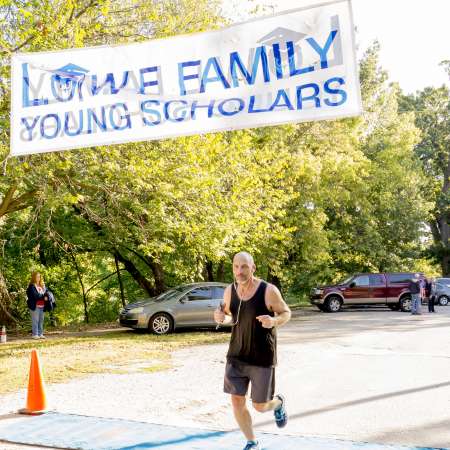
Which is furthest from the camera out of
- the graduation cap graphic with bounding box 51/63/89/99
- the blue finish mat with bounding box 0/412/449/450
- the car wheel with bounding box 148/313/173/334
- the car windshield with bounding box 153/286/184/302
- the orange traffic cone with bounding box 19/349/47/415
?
the car windshield with bounding box 153/286/184/302

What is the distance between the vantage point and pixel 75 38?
11.8 metres

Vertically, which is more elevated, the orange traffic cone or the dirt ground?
the orange traffic cone

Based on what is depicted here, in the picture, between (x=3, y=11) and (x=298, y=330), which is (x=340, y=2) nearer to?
(x=3, y=11)

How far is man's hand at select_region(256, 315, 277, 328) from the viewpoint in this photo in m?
5.29

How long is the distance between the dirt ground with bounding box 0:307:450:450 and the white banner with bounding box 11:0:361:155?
3290 millimetres

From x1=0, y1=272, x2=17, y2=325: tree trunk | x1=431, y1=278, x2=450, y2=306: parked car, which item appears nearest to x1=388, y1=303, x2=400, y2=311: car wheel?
x1=431, y1=278, x2=450, y2=306: parked car

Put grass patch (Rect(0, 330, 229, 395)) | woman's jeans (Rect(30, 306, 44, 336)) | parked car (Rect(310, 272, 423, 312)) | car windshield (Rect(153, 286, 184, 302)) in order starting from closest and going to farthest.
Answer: grass patch (Rect(0, 330, 229, 395)) < woman's jeans (Rect(30, 306, 44, 336)) < car windshield (Rect(153, 286, 184, 302)) < parked car (Rect(310, 272, 423, 312))

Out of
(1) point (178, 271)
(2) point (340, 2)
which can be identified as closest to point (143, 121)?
(2) point (340, 2)

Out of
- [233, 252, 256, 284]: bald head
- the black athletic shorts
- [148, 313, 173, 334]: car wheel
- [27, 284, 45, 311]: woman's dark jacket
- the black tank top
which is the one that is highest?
[233, 252, 256, 284]: bald head

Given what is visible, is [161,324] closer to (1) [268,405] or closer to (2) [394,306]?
(1) [268,405]

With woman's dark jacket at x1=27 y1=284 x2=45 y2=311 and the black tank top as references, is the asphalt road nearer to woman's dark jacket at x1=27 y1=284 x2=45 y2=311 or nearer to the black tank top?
the black tank top

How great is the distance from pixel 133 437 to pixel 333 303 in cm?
2281

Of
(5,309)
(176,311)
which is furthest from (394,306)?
(5,309)

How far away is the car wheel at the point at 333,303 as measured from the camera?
92.8 ft
